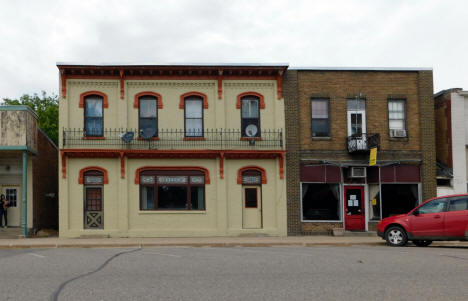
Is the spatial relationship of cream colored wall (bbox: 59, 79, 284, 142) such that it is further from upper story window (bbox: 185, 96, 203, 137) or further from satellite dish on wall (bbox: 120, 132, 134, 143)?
satellite dish on wall (bbox: 120, 132, 134, 143)

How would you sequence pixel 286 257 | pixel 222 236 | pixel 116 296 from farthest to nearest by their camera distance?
pixel 222 236 → pixel 286 257 → pixel 116 296

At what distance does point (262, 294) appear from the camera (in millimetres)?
8289

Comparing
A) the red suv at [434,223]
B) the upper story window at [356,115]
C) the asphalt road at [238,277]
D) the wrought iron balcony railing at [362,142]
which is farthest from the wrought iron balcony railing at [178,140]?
the asphalt road at [238,277]

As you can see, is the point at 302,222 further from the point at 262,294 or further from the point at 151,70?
the point at 262,294

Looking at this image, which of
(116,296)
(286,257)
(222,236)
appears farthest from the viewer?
(222,236)

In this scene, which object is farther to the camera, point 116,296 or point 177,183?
point 177,183

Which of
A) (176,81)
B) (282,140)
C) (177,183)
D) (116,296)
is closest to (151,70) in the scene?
(176,81)

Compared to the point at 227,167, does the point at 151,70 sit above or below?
above

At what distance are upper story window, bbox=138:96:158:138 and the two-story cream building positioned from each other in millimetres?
42

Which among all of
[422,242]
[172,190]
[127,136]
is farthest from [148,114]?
[422,242]

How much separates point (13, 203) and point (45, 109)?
75.8ft

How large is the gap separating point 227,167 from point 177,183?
7.19ft

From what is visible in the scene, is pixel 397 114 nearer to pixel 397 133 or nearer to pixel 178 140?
pixel 397 133

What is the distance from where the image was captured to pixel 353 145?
72.1 feet
